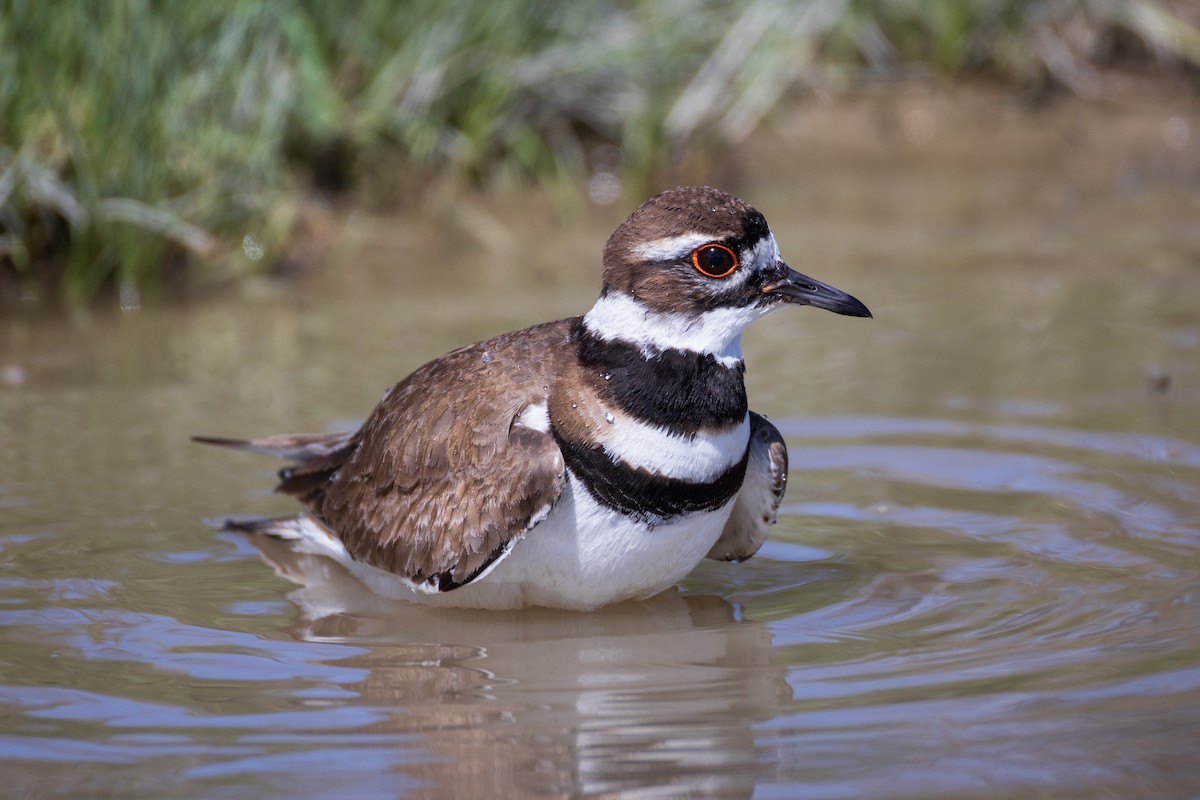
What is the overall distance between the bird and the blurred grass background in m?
3.74

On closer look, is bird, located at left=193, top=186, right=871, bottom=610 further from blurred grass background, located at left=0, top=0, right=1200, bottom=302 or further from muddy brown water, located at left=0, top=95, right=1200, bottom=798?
blurred grass background, located at left=0, top=0, right=1200, bottom=302

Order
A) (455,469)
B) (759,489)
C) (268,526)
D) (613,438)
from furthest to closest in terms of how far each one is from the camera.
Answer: (268,526), (759,489), (455,469), (613,438)

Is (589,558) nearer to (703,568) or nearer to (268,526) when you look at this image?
(703,568)

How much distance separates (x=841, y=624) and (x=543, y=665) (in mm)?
940

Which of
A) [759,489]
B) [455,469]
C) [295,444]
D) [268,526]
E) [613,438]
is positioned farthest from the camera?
[295,444]

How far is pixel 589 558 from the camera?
15.1 ft

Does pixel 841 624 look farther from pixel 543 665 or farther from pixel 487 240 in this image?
pixel 487 240

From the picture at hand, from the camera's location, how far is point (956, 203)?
10.5 metres

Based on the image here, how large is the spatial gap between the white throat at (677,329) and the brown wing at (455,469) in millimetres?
262

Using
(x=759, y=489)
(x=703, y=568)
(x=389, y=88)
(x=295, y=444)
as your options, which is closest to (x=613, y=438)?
(x=759, y=489)

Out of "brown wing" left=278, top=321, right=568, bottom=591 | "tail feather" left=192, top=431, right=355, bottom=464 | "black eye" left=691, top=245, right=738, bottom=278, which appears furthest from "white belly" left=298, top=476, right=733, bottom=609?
"tail feather" left=192, top=431, right=355, bottom=464

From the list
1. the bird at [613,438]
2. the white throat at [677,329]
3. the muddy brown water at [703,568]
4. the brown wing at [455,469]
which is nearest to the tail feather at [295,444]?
the muddy brown water at [703,568]

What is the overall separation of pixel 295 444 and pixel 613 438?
176 cm

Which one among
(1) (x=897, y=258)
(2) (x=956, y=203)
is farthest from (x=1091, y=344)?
(2) (x=956, y=203)
